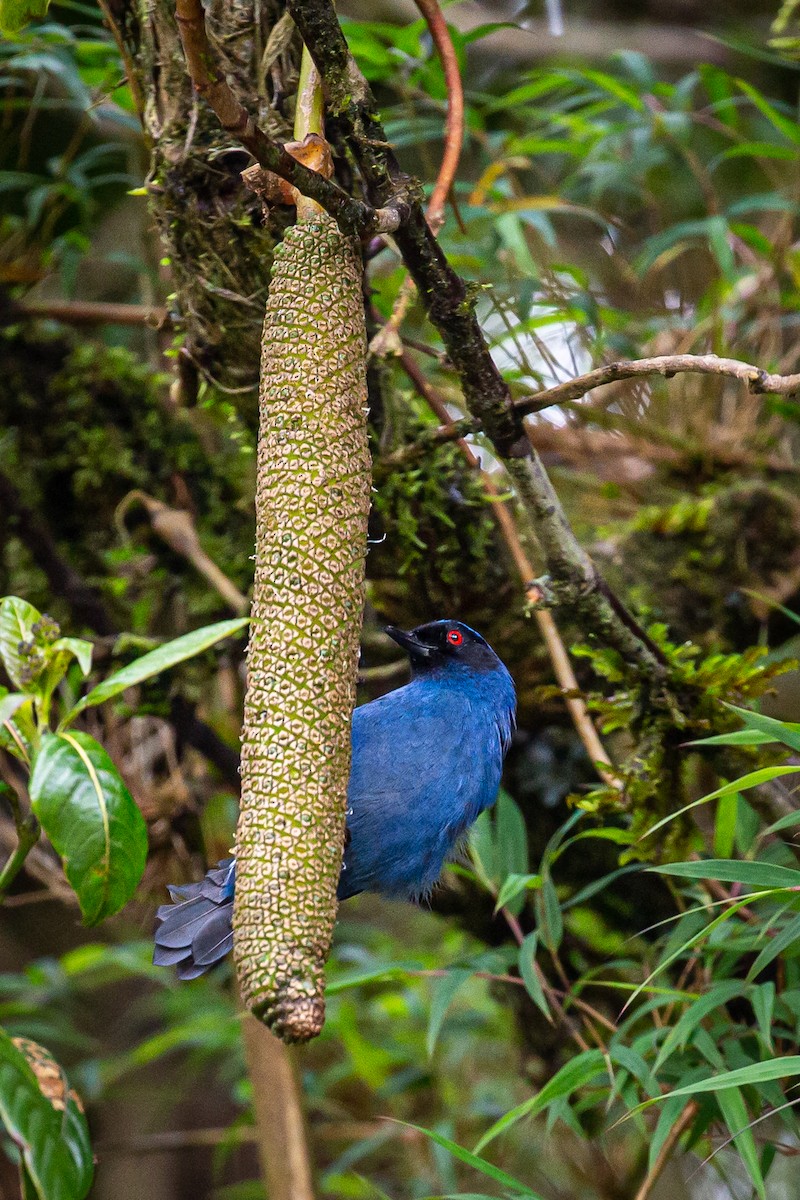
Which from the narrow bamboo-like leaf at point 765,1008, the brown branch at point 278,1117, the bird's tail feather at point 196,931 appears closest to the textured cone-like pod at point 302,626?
the bird's tail feather at point 196,931

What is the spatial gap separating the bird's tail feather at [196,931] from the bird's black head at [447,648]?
0.68 m

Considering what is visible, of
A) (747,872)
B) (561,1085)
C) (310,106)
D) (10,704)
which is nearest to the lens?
(10,704)

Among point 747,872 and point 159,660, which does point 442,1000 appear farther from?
point 159,660

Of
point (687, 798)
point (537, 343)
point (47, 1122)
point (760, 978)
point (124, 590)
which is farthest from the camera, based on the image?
point (124, 590)

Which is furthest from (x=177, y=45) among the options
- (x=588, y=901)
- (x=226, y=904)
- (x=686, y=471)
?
(x=588, y=901)

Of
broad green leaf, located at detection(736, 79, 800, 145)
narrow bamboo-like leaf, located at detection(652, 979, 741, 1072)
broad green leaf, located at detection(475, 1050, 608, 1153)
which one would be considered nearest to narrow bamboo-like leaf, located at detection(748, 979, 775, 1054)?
narrow bamboo-like leaf, located at detection(652, 979, 741, 1072)

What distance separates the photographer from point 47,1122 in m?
1.71

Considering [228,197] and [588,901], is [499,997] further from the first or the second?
[228,197]

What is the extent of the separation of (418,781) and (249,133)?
1.29 meters

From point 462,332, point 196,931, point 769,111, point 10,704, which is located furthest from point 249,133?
point 769,111

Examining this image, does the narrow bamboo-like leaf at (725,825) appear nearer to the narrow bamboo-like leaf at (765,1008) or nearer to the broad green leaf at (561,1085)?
the narrow bamboo-like leaf at (765,1008)

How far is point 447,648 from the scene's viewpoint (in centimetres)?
227

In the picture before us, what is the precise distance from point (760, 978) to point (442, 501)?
4.23ft

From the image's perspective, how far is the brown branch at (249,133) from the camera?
3.86 ft
